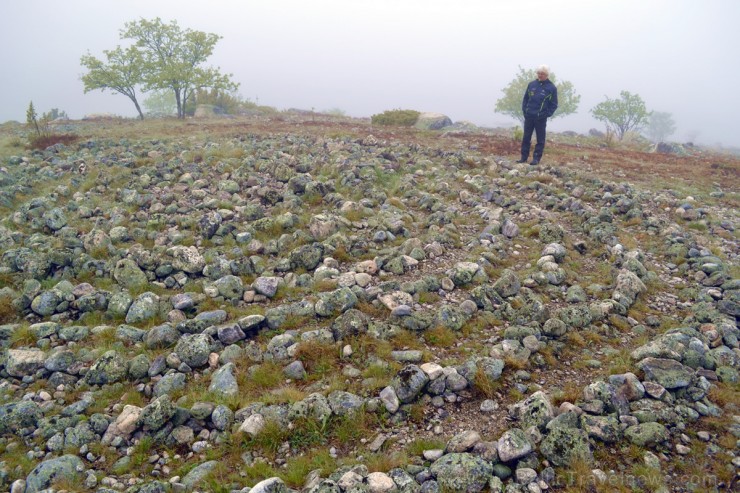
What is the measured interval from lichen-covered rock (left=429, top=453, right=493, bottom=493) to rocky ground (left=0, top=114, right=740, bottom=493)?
0.02 m

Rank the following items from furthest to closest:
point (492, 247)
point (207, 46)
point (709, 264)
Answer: point (207, 46) < point (492, 247) < point (709, 264)

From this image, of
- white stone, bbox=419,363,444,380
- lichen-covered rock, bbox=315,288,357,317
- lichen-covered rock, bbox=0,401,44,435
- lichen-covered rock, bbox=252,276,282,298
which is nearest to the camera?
lichen-covered rock, bbox=0,401,44,435

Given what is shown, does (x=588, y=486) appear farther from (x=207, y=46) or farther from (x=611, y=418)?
(x=207, y=46)

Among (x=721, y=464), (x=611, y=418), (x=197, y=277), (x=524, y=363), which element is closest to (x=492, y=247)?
(x=524, y=363)

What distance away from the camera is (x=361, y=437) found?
502 cm

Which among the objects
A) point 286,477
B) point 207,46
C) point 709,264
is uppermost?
point 207,46

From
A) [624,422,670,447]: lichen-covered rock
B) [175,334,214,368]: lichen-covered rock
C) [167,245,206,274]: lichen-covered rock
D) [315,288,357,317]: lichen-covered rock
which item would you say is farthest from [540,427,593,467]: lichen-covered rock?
[167,245,206,274]: lichen-covered rock

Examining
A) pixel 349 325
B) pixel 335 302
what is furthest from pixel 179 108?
pixel 349 325

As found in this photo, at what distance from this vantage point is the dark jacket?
51.0 ft

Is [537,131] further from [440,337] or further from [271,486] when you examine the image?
[271,486]

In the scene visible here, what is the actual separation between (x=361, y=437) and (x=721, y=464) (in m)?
3.85

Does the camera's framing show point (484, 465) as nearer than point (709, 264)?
Yes

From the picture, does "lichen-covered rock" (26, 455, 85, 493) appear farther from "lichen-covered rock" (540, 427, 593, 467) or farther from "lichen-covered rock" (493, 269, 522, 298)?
"lichen-covered rock" (493, 269, 522, 298)

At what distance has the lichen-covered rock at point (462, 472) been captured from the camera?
165 inches
